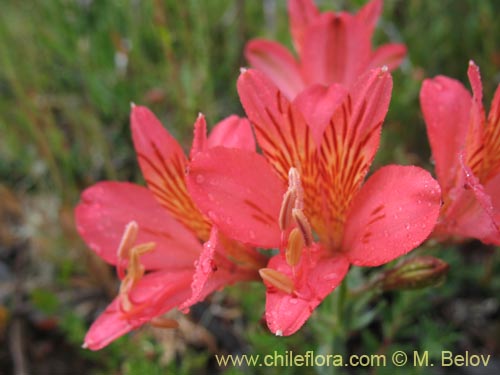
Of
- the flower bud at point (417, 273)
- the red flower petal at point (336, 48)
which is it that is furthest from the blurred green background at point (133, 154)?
the red flower petal at point (336, 48)

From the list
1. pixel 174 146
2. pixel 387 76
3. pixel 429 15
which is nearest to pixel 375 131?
pixel 387 76

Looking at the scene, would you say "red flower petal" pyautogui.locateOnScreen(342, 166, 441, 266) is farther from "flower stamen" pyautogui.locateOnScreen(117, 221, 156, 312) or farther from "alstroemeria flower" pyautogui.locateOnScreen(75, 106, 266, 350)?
"flower stamen" pyautogui.locateOnScreen(117, 221, 156, 312)

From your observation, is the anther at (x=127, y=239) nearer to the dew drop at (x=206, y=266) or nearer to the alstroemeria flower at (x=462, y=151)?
the dew drop at (x=206, y=266)

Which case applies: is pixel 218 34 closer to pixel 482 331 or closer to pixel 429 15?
pixel 429 15

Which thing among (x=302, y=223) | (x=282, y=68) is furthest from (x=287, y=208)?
(x=282, y=68)

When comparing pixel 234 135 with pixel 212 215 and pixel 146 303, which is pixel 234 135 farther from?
pixel 146 303

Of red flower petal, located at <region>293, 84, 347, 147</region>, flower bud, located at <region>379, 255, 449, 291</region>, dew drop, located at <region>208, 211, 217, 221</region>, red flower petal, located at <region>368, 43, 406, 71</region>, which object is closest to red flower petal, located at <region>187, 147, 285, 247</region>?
dew drop, located at <region>208, 211, 217, 221</region>
